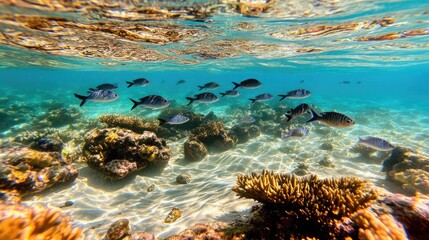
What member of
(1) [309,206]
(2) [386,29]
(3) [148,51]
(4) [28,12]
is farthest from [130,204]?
(2) [386,29]

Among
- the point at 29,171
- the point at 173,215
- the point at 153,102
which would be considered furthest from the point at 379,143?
the point at 29,171

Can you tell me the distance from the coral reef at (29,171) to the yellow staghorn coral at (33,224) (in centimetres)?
520

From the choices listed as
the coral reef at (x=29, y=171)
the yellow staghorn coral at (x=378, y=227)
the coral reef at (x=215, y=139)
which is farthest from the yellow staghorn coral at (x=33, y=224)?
the coral reef at (x=215, y=139)

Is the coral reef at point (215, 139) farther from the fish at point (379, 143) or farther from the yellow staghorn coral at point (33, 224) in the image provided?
the yellow staghorn coral at point (33, 224)

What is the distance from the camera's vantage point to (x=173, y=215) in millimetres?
5500

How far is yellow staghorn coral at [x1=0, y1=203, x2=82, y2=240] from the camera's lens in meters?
2.32

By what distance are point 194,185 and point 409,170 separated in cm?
778

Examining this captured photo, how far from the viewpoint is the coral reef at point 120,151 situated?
24.8ft

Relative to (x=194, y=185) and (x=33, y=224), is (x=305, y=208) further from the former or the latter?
(x=194, y=185)

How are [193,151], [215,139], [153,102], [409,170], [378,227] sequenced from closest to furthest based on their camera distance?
1. [378,227]
2. [153,102]
3. [409,170]
4. [193,151]
5. [215,139]

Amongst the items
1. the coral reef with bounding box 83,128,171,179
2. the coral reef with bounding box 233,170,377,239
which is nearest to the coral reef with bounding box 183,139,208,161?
the coral reef with bounding box 83,128,171,179

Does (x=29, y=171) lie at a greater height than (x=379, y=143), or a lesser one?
greater

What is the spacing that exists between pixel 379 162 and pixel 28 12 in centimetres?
1768

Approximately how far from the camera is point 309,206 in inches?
142
